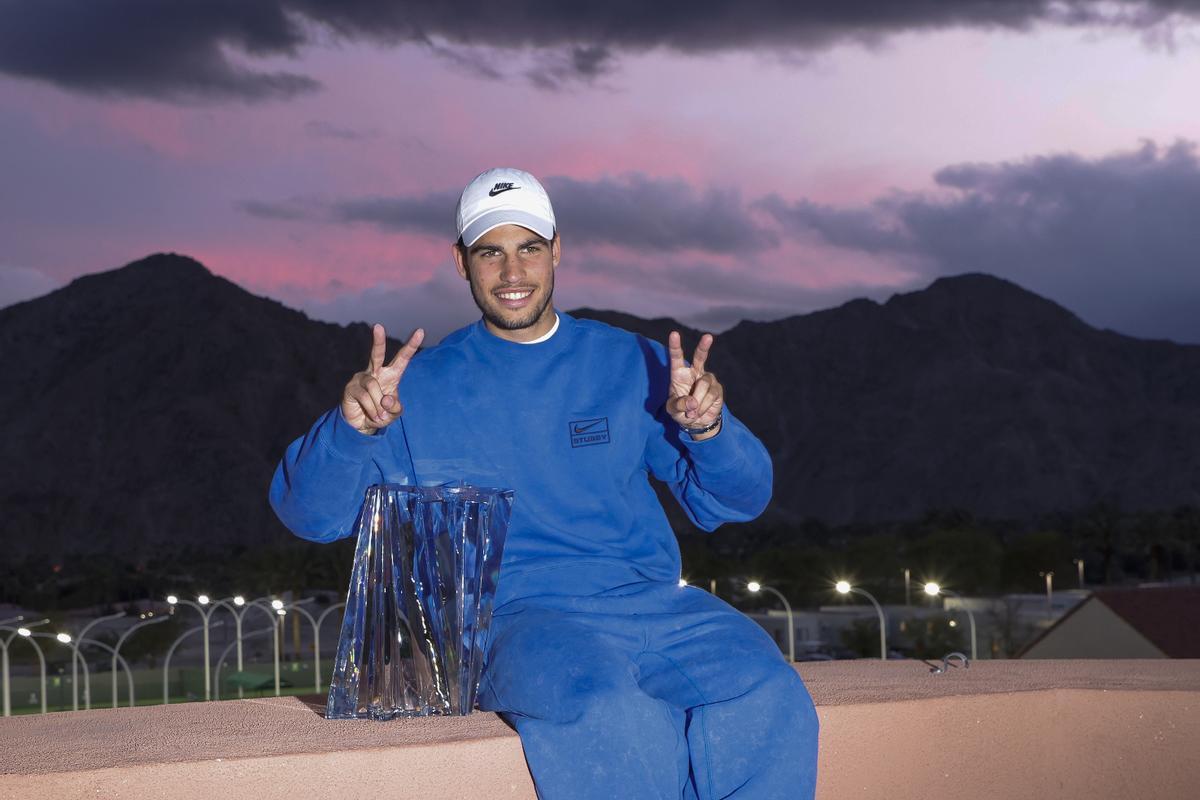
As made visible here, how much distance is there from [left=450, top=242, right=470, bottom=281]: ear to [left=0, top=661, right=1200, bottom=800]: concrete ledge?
1101 millimetres

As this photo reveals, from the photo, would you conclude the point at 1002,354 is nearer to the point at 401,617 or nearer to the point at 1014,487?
the point at 1014,487

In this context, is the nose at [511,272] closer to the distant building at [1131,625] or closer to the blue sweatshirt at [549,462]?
the blue sweatshirt at [549,462]

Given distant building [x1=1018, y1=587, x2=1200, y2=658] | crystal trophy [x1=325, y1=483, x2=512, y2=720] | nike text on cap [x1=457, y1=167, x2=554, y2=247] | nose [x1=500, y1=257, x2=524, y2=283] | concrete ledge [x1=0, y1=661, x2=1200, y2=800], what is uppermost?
nike text on cap [x1=457, y1=167, x2=554, y2=247]

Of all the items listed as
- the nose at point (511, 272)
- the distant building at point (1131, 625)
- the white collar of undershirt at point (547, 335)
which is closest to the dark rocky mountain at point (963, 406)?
the distant building at point (1131, 625)

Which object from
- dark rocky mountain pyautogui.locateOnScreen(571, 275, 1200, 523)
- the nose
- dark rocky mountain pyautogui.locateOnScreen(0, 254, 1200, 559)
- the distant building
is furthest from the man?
dark rocky mountain pyautogui.locateOnScreen(571, 275, 1200, 523)

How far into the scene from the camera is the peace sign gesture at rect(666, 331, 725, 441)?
3.01 meters

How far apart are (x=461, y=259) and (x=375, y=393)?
2.26 feet

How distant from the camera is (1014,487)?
94.2 metres

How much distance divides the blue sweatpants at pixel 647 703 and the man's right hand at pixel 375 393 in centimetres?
54

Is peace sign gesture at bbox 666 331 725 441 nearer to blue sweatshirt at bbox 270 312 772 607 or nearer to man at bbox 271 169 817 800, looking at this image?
man at bbox 271 169 817 800

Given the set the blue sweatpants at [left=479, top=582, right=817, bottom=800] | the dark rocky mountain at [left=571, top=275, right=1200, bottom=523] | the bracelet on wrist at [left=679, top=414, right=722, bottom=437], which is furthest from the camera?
the dark rocky mountain at [left=571, top=275, right=1200, bottom=523]

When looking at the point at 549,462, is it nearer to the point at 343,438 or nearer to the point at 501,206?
the point at 343,438

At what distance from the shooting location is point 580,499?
10.7 ft

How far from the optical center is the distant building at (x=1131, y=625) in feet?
90.5
